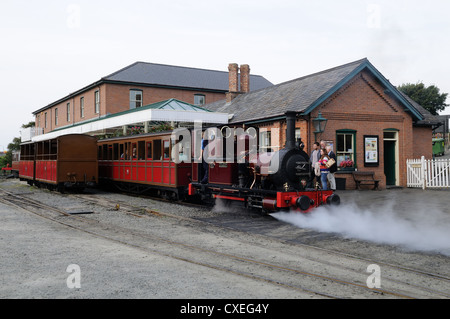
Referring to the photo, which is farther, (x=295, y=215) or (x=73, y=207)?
(x=73, y=207)

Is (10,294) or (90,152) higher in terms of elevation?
(90,152)

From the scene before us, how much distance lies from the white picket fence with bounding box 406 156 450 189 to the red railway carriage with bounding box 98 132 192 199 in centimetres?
980

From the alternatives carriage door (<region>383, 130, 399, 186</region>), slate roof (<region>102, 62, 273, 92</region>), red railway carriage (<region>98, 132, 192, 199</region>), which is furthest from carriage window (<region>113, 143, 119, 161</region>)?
slate roof (<region>102, 62, 273, 92</region>)

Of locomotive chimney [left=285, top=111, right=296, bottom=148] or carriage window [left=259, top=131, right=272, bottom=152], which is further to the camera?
carriage window [left=259, top=131, right=272, bottom=152]

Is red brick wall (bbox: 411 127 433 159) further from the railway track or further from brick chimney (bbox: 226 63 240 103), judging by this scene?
the railway track

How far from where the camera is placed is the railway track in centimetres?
438

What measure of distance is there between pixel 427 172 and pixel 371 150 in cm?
265

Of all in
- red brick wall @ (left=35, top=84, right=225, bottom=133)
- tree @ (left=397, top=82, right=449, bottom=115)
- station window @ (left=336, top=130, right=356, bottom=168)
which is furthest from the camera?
tree @ (left=397, top=82, right=449, bottom=115)
